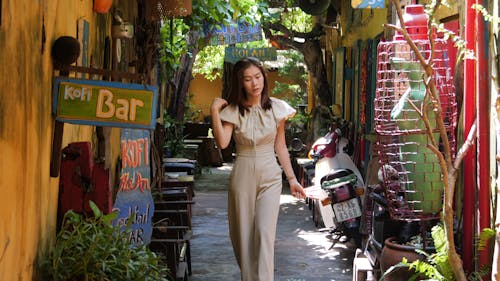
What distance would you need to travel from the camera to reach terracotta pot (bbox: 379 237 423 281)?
606cm

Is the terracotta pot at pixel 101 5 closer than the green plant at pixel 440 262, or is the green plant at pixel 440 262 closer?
the green plant at pixel 440 262

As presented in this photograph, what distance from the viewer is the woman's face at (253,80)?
19.2ft

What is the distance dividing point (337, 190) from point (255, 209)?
3.37 metres

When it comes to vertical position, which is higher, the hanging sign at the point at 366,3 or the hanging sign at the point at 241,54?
the hanging sign at the point at 241,54

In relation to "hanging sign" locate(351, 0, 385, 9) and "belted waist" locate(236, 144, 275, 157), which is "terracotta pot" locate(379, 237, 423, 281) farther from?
"hanging sign" locate(351, 0, 385, 9)

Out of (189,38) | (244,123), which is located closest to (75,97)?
(244,123)

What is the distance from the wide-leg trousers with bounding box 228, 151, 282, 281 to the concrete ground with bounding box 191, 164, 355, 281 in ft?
7.96

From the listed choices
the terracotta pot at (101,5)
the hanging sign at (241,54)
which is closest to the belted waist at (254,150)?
the terracotta pot at (101,5)

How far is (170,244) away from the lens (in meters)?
6.84

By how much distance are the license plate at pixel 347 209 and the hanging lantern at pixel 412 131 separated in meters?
2.72

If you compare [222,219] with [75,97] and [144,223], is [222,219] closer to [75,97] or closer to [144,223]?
[144,223]

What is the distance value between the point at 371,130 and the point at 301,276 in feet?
9.56

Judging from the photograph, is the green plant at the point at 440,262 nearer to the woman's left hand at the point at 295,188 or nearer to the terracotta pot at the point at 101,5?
the woman's left hand at the point at 295,188

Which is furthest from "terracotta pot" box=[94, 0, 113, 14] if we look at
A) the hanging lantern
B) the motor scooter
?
the motor scooter
